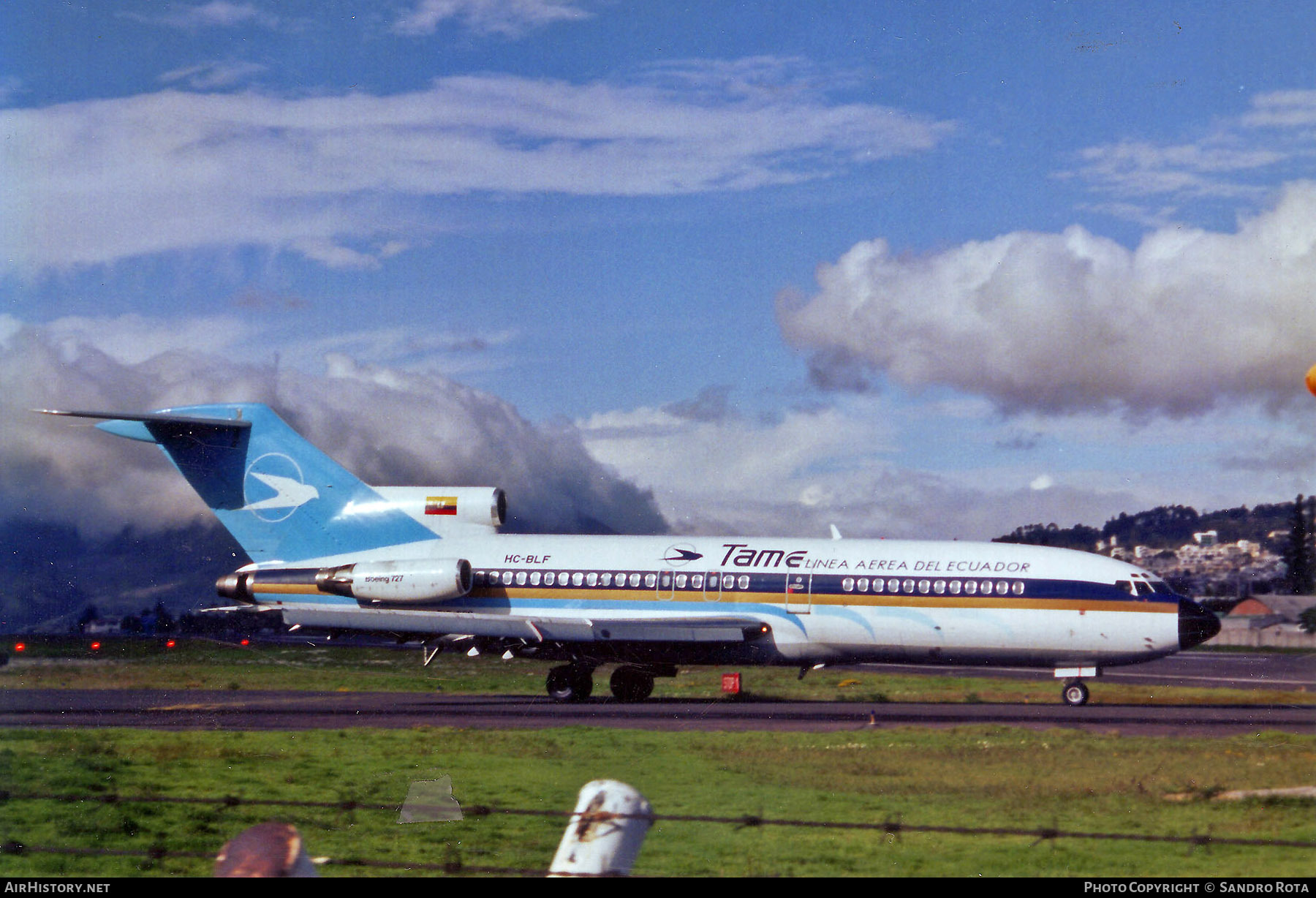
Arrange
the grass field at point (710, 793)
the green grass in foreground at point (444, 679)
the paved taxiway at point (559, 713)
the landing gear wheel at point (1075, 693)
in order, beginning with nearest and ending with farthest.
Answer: the grass field at point (710, 793) → the paved taxiway at point (559, 713) → the landing gear wheel at point (1075, 693) → the green grass in foreground at point (444, 679)

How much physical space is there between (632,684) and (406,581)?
638 centimetres

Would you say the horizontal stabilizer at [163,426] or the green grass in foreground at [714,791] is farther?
the horizontal stabilizer at [163,426]

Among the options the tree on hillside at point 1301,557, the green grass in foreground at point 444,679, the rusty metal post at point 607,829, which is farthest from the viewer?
the tree on hillside at point 1301,557

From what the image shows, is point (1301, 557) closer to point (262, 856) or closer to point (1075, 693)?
point (1075, 693)

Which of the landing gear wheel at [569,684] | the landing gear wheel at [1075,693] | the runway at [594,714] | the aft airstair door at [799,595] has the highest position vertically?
the aft airstair door at [799,595]

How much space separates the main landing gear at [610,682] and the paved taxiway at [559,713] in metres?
0.54

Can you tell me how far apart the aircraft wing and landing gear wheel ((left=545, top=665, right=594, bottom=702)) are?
4.06 ft

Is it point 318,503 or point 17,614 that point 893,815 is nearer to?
point 318,503

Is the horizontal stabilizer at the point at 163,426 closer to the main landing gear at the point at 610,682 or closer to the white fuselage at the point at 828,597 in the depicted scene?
the white fuselage at the point at 828,597

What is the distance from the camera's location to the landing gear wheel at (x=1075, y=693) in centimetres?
2905

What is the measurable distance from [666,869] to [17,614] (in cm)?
4842

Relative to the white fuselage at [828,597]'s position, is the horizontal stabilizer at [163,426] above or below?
above

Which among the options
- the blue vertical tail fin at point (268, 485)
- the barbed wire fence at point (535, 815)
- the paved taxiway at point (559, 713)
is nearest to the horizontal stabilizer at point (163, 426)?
the blue vertical tail fin at point (268, 485)
